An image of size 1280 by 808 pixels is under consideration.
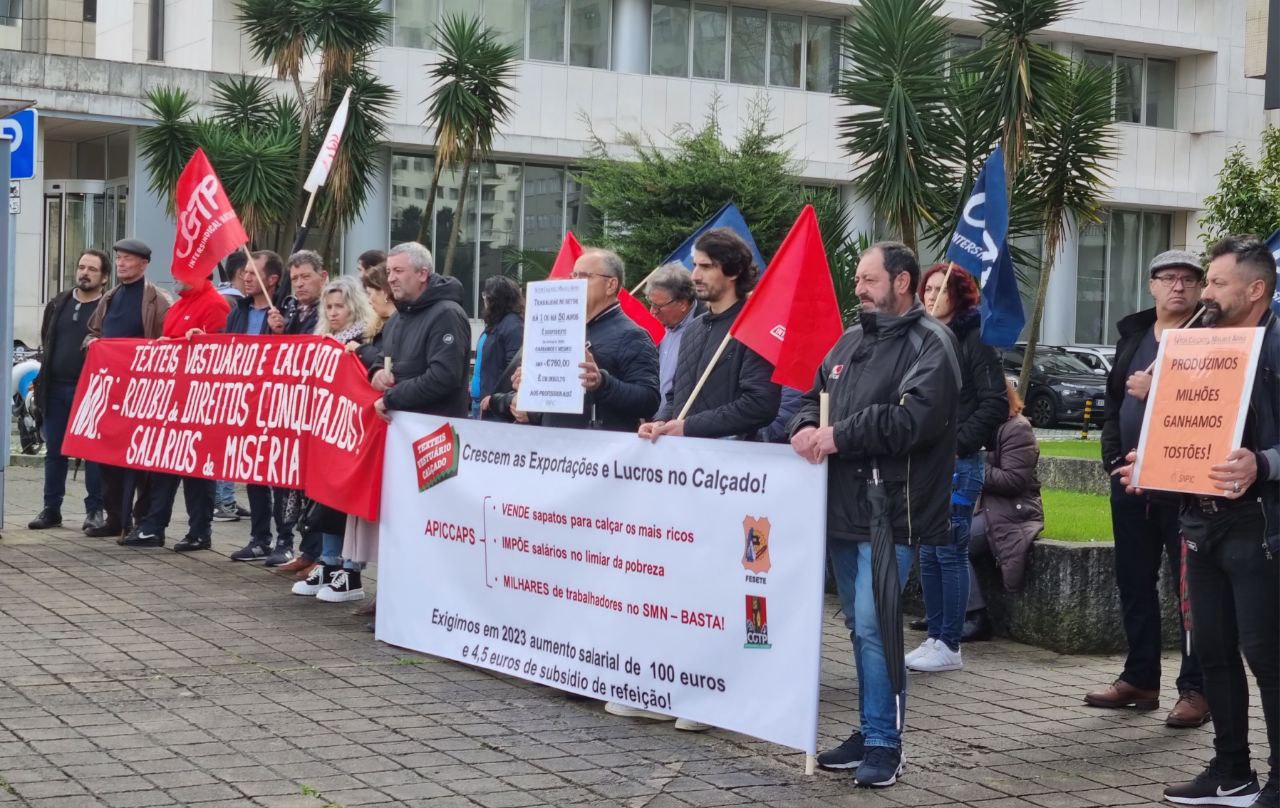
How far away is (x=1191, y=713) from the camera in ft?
22.3

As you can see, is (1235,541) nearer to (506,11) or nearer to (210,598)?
(210,598)

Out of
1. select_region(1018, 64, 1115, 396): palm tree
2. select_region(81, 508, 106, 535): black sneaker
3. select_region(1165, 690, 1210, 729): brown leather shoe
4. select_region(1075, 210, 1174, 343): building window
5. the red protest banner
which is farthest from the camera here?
select_region(1075, 210, 1174, 343): building window

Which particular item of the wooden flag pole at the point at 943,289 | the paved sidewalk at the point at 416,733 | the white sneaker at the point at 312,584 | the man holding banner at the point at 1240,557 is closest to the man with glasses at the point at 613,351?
the paved sidewalk at the point at 416,733

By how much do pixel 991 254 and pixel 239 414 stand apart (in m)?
4.80

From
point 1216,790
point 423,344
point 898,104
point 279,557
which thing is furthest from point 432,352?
point 898,104

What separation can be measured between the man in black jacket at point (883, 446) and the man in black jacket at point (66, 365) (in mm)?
7651

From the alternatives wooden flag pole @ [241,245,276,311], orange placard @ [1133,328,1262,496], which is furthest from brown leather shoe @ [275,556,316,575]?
orange placard @ [1133,328,1262,496]

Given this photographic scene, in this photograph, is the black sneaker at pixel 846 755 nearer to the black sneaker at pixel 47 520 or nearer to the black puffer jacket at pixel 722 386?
the black puffer jacket at pixel 722 386

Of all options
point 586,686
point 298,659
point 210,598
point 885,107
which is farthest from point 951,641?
point 885,107

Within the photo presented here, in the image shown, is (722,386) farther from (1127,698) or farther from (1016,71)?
(1016,71)

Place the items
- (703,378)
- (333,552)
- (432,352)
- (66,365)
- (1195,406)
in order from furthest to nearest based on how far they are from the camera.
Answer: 1. (66,365)
2. (333,552)
3. (432,352)
4. (703,378)
5. (1195,406)

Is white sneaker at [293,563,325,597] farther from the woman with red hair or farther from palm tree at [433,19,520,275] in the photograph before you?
palm tree at [433,19,520,275]

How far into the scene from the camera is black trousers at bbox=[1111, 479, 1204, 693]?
6926mm

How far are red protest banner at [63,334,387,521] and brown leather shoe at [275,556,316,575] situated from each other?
23.8 inches
